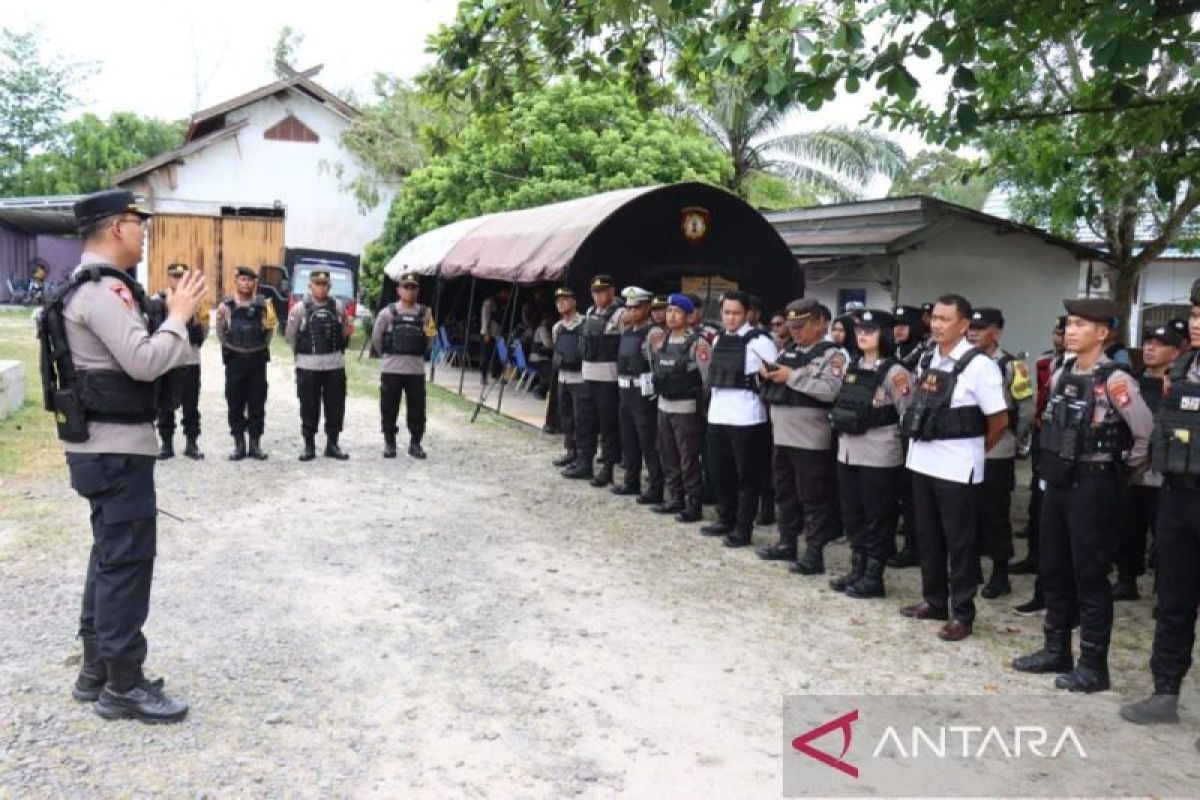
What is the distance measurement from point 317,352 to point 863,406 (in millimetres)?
5453

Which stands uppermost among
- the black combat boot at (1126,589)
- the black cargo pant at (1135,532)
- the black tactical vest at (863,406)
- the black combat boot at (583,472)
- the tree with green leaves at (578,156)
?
the tree with green leaves at (578,156)

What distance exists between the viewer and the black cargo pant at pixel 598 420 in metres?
9.05

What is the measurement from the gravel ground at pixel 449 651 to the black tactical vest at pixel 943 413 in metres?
1.09

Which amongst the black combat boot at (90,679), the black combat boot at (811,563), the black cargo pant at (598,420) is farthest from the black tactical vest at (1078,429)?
the black cargo pant at (598,420)

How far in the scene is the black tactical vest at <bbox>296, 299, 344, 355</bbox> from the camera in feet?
30.6

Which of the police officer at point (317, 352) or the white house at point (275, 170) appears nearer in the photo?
the police officer at point (317, 352)

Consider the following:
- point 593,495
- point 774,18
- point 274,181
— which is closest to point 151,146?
point 274,181

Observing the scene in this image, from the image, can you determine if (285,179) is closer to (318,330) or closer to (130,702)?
(318,330)

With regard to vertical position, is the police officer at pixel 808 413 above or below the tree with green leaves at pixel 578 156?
below

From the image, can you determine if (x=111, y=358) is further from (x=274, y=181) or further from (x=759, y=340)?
(x=274, y=181)

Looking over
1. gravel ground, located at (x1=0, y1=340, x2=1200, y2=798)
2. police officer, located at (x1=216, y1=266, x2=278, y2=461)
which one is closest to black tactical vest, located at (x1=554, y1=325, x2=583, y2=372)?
gravel ground, located at (x1=0, y1=340, x2=1200, y2=798)

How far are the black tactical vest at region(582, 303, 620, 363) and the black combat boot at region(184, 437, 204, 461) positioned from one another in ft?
11.9

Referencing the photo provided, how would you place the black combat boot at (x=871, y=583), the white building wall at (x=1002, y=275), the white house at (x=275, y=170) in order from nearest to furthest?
the black combat boot at (x=871, y=583) → the white building wall at (x=1002, y=275) → the white house at (x=275, y=170)

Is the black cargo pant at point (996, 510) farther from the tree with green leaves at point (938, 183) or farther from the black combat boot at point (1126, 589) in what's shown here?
the tree with green leaves at point (938, 183)
